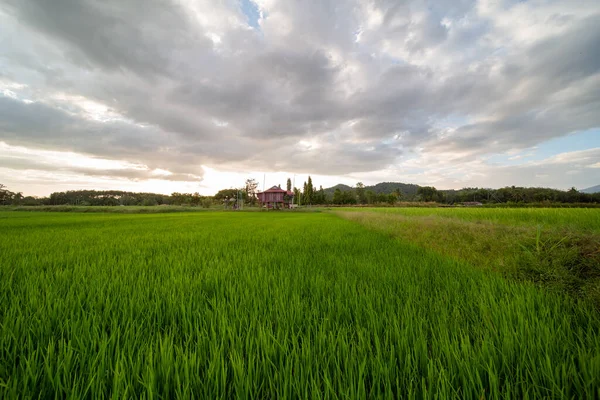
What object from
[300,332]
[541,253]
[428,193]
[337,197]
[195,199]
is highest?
[428,193]

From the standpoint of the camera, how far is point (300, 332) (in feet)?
4.94

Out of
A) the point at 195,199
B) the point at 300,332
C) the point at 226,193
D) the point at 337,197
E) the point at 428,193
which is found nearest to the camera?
the point at 300,332

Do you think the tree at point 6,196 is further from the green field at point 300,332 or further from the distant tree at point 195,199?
the green field at point 300,332

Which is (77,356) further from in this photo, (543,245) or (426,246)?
(426,246)

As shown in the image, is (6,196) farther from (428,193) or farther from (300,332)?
(428,193)

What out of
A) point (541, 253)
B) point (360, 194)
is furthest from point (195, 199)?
point (541, 253)

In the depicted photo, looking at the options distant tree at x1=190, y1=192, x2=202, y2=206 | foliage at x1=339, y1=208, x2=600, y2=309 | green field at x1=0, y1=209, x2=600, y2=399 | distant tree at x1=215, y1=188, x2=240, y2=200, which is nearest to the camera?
green field at x1=0, y1=209, x2=600, y2=399

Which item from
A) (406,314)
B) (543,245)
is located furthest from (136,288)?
(543,245)

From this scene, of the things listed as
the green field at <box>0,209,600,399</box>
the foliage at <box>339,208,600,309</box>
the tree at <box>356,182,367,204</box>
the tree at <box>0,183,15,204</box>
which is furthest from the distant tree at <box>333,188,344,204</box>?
the tree at <box>0,183,15,204</box>

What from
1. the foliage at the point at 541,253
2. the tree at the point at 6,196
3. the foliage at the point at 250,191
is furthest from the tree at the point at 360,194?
the tree at the point at 6,196

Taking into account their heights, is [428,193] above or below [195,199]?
above

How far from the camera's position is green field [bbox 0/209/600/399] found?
1.05 metres

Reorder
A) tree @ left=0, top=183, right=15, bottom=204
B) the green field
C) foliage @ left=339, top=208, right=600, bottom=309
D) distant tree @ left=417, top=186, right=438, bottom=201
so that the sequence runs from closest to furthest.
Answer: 1. the green field
2. foliage @ left=339, top=208, right=600, bottom=309
3. tree @ left=0, top=183, right=15, bottom=204
4. distant tree @ left=417, top=186, right=438, bottom=201

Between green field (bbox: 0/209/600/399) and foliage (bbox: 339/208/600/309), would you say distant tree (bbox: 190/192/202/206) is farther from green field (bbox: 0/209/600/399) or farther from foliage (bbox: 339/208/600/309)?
foliage (bbox: 339/208/600/309)
